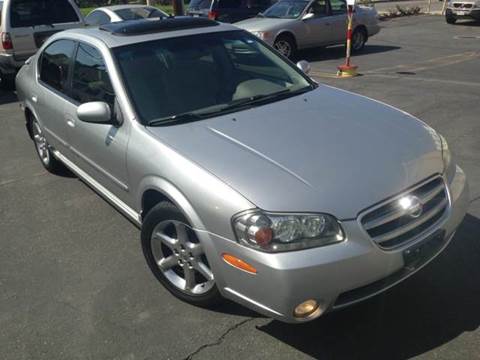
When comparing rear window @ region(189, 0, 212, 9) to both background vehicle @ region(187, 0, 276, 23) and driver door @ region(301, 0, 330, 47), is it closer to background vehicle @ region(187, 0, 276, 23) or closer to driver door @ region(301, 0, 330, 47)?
background vehicle @ region(187, 0, 276, 23)

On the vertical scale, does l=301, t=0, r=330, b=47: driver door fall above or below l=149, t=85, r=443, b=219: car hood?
below

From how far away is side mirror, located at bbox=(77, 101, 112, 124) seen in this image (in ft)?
11.1

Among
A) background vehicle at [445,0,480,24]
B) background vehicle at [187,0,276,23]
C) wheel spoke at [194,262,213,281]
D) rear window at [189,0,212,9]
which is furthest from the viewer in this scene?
background vehicle at [445,0,480,24]

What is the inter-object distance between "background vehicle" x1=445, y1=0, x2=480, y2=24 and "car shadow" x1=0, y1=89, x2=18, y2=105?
1583 centimetres

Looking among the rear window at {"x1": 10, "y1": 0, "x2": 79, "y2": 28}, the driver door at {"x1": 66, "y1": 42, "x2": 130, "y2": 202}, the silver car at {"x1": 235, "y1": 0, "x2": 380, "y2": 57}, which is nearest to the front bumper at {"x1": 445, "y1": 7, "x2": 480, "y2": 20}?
the silver car at {"x1": 235, "y1": 0, "x2": 380, "y2": 57}

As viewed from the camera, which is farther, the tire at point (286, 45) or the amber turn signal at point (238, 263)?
the tire at point (286, 45)

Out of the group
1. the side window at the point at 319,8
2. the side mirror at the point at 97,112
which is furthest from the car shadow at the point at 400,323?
the side window at the point at 319,8

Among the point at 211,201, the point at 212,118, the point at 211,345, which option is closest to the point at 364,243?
the point at 211,201

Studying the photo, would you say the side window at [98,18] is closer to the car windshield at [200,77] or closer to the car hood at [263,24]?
the car hood at [263,24]

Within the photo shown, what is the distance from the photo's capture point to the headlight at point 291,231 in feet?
8.16

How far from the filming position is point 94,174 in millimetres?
4105

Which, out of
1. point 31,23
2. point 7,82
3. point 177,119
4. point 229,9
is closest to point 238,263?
point 177,119

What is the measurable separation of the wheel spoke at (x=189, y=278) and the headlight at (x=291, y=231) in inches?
29.1

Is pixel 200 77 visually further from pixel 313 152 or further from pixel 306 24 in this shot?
pixel 306 24
